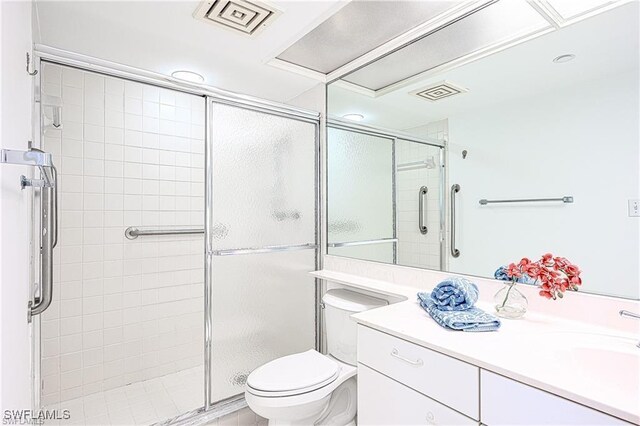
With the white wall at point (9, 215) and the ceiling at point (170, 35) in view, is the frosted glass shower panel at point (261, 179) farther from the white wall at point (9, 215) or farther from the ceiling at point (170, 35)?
the white wall at point (9, 215)

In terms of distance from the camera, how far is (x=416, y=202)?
75.4 inches

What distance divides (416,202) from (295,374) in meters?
1.11

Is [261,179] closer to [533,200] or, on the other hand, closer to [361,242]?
[361,242]

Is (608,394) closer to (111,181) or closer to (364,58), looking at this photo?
(364,58)

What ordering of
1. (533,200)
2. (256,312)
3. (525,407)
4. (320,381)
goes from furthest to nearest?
1. (256,312)
2. (320,381)
3. (533,200)
4. (525,407)

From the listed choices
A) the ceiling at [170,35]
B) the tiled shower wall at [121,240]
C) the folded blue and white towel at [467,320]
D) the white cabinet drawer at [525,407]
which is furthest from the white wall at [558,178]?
the tiled shower wall at [121,240]

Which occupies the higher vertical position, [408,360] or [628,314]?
[628,314]

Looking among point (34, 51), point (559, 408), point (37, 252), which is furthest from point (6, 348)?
point (34, 51)

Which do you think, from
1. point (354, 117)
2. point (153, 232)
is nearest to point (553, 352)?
point (354, 117)

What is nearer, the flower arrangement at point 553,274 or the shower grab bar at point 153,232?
the flower arrangement at point 553,274

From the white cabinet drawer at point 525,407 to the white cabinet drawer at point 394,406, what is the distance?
87 mm

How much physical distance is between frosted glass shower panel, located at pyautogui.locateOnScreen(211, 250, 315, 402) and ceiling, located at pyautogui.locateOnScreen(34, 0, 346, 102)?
3.89ft

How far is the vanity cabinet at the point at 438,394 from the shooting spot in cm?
82

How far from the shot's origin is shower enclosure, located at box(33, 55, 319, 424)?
1879 mm
